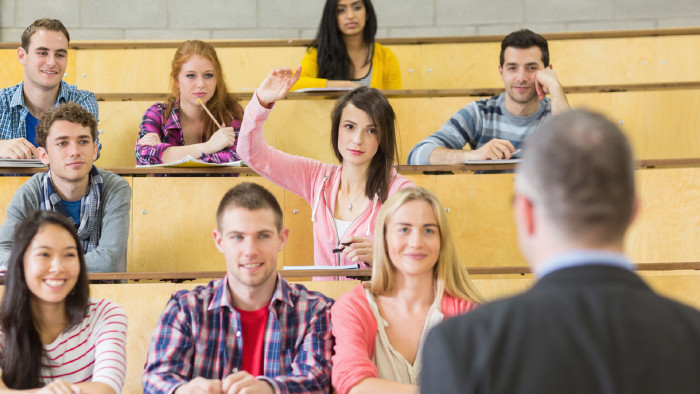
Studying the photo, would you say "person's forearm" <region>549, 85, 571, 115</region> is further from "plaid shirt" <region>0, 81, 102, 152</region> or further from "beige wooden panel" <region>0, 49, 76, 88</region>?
"beige wooden panel" <region>0, 49, 76, 88</region>

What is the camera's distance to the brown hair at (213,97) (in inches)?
94.1

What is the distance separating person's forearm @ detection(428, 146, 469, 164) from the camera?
2197 millimetres

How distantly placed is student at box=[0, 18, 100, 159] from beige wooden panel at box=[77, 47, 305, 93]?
1.33 feet

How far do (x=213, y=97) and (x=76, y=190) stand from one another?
23.1 inches

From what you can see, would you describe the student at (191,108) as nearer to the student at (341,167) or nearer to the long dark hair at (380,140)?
the student at (341,167)

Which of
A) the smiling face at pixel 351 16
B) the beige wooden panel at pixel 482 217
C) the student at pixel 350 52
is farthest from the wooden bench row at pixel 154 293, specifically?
the smiling face at pixel 351 16

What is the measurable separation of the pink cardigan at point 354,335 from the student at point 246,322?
3 centimetres

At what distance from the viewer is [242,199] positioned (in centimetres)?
146

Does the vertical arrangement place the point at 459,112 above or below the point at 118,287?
above

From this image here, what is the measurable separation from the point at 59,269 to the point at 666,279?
1.15 meters

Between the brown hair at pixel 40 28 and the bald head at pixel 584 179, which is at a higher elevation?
the brown hair at pixel 40 28

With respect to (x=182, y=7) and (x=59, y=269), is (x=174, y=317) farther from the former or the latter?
(x=182, y=7)

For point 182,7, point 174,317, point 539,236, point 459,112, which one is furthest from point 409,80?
point 539,236

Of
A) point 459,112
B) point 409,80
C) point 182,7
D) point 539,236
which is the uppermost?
point 182,7
